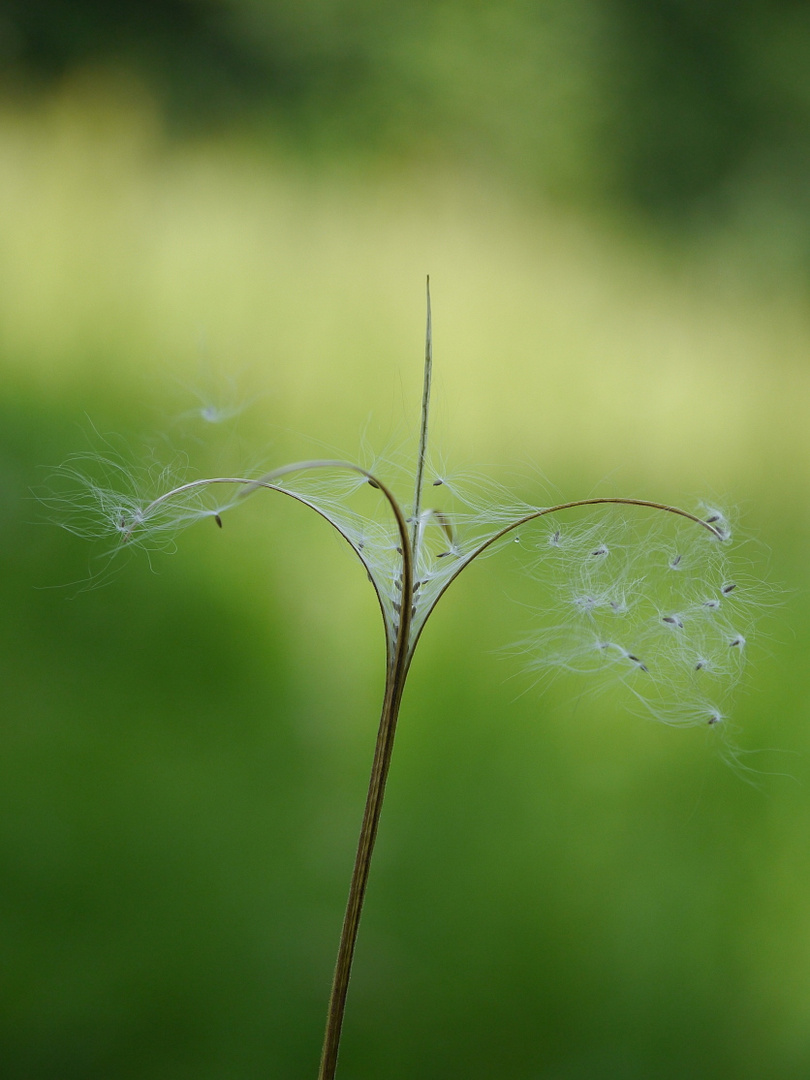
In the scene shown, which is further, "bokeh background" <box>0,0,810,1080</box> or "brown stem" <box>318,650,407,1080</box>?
"bokeh background" <box>0,0,810,1080</box>

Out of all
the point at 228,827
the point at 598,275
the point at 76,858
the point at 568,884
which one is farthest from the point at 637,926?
the point at 598,275

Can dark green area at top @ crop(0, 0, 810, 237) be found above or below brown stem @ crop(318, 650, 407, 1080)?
above

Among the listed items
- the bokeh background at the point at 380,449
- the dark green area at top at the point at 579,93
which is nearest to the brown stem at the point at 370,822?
the bokeh background at the point at 380,449

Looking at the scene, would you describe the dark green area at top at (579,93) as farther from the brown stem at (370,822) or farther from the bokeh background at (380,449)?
the brown stem at (370,822)

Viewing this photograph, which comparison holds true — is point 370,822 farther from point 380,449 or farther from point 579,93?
point 579,93

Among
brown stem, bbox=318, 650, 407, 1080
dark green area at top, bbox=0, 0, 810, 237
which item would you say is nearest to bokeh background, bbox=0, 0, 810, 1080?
dark green area at top, bbox=0, 0, 810, 237

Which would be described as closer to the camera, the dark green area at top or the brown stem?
the brown stem

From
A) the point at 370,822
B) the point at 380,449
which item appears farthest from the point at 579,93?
the point at 370,822

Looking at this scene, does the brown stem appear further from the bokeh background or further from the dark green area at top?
the dark green area at top
